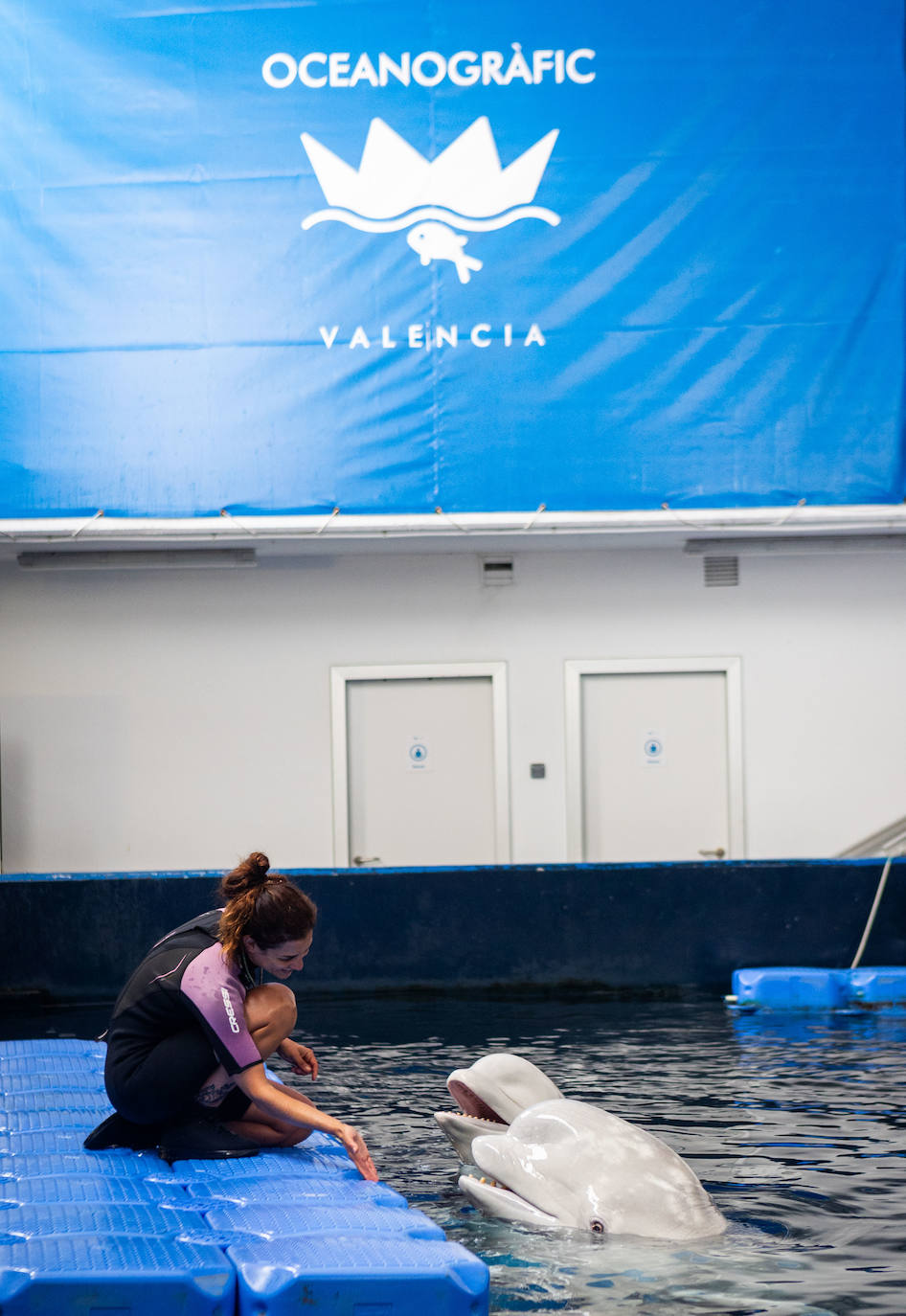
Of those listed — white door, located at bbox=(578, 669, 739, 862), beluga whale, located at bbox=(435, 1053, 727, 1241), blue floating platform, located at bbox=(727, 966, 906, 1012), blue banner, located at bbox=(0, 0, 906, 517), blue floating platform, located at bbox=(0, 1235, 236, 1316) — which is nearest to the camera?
blue floating platform, located at bbox=(0, 1235, 236, 1316)

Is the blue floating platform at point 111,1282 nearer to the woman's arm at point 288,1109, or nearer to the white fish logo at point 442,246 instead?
the woman's arm at point 288,1109

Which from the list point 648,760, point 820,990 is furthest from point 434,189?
point 820,990

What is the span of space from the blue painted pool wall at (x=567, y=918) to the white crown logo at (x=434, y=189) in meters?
4.79

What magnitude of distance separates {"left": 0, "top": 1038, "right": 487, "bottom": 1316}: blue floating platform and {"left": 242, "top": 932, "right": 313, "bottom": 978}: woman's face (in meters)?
0.65

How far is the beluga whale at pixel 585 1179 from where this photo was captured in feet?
15.0

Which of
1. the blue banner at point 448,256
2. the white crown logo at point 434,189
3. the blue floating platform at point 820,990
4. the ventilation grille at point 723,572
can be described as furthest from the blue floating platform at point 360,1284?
the white crown logo at point 434,189

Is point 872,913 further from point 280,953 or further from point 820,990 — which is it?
point 280,953

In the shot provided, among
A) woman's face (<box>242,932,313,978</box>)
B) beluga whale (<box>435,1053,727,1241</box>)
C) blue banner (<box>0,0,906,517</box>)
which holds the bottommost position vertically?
beluga whale (<box>435,1053,727,1241</box>)

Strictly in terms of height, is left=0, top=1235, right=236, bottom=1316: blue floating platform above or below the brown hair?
below

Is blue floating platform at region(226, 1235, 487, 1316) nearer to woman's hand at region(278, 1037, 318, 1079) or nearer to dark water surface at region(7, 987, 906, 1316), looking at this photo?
dark water surface at region(7, 987, 906, 1316)

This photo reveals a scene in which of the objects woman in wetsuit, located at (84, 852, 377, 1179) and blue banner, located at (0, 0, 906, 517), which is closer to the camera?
woman in wetsuit, located at (84, 852, 377, 1179)

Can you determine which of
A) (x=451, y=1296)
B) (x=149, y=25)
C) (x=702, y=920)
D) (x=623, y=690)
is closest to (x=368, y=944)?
(x=702, y=920)

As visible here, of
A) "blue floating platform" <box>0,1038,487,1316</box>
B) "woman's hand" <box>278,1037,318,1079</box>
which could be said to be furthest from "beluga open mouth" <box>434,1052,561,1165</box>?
"blue floating platform" <box>0,1038,487,1316</box>

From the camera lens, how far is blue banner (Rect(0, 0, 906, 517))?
10781 millimetres
